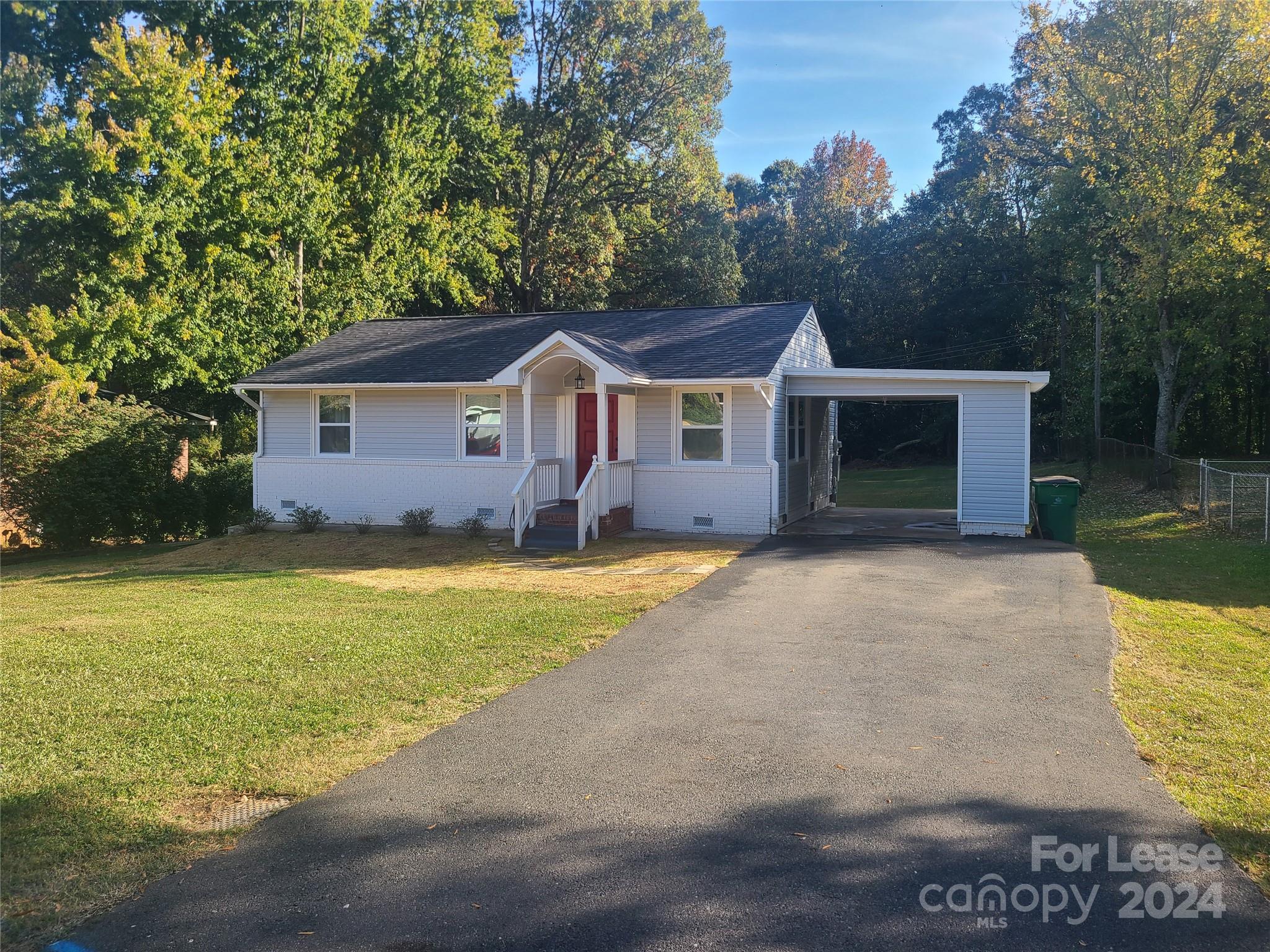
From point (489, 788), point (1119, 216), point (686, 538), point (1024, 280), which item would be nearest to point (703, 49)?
point (1119, 216)

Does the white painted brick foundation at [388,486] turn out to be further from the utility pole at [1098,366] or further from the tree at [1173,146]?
the utility pole at [1098,366]

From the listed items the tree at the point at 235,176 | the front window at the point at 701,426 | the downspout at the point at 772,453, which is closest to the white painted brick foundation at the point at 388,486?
the front window at the point at 701,426

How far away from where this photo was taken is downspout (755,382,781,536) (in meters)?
16.2

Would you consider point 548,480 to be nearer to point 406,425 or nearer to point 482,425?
point 482,425

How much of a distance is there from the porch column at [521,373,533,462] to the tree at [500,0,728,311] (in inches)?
645

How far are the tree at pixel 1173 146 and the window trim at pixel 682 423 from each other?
42.4ft

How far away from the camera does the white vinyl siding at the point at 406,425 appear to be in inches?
720

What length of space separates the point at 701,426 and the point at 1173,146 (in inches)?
616

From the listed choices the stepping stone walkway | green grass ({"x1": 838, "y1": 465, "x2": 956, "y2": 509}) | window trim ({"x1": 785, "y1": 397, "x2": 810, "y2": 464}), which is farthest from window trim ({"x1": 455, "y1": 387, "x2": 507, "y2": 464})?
green grass ({"x1": 838, "y1": 465, "x2": 956, "y2": 509})

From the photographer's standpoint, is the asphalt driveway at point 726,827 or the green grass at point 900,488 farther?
the green grass at point 900,488

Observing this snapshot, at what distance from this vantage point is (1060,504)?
15828 millimetres

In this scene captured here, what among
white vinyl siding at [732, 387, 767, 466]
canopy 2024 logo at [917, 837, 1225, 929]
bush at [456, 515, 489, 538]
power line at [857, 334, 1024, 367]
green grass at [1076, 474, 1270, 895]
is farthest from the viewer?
power line at [857, 334, 1024, 367]

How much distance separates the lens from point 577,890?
409cm

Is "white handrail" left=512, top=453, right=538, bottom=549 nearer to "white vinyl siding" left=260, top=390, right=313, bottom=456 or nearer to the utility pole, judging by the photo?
"white vinyl siding" left=260, top=390, right=313, bottom=456
